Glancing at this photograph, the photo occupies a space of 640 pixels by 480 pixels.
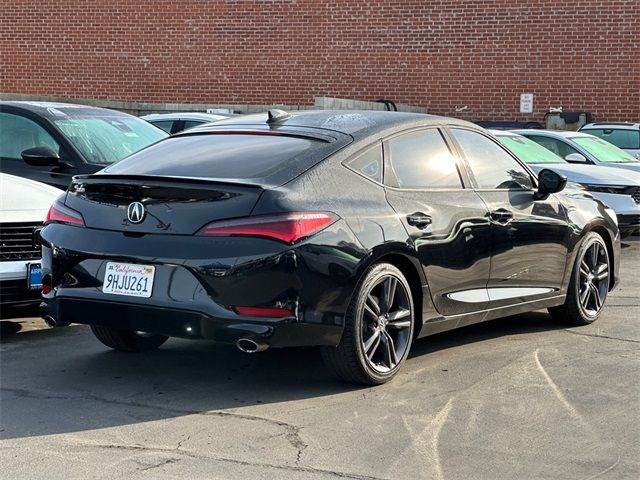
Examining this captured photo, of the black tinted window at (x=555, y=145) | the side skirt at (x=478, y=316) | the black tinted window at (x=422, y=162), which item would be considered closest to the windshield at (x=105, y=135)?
the black tinted window at (x=422, y=162)

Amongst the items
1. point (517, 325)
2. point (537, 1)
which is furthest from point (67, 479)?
point (537, 1)

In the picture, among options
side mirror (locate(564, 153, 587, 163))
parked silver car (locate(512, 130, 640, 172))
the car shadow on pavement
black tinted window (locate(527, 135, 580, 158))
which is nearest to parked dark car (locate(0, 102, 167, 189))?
the car shadow on pavement

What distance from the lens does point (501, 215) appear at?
6.85 meters

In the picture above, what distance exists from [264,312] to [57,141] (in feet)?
14.3

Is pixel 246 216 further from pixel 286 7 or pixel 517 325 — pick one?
pixel 286 7

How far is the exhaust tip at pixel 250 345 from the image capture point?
533cm

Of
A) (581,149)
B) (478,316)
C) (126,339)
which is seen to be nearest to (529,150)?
(581,149)

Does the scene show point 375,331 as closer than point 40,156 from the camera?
Yes

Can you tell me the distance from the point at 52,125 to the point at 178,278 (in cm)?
421

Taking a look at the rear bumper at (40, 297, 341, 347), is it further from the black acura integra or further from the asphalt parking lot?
the asphalt parking lot

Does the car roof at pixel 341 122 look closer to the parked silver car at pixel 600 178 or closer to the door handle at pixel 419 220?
the door handle at pixel 419 220

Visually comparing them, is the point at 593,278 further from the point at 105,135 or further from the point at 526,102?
the point at 526,102

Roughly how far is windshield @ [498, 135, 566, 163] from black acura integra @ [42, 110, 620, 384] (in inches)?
252

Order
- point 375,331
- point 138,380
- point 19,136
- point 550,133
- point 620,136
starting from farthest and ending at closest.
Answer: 1. point 620,136
2. point 550,133
3. point 19,136
4. point 138,380
5. point 375,331
